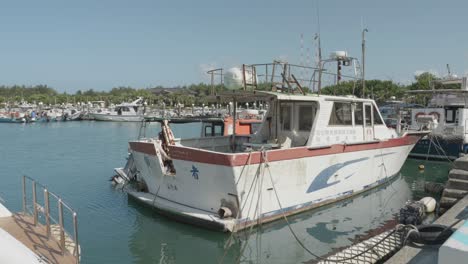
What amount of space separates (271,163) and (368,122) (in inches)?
227

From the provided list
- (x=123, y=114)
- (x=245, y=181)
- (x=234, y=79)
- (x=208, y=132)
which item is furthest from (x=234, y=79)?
(x=123, y=114)

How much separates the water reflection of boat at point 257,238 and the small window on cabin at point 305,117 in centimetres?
265

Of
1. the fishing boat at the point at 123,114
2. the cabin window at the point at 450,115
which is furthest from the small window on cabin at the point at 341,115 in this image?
the fishing boat at the point at 123,114

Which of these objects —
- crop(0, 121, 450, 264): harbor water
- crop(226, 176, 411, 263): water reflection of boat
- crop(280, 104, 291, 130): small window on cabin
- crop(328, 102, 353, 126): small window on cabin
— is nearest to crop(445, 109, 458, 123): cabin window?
crop(0, 121, 450, 264): harbor water

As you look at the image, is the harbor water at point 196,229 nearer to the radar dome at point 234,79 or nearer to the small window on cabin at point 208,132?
the radar dome at point 234,79

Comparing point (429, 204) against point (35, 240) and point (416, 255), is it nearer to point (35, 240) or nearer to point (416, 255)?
point (416, 255)

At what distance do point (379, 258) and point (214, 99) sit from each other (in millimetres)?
6526

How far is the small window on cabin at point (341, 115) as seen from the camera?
12.8 metres

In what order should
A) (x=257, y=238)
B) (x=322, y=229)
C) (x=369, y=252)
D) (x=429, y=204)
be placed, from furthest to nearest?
1. (x=429, y=204)
2. (x=322, y=229)
3. (x=257, y=238)
4. (x=369, y=252)

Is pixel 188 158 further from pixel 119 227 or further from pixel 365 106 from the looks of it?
pixel 365 106

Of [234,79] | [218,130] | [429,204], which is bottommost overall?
[429,204]

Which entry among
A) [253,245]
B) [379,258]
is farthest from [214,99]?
[379,258]

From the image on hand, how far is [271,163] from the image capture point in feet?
33.7

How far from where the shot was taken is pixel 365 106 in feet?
46.5
